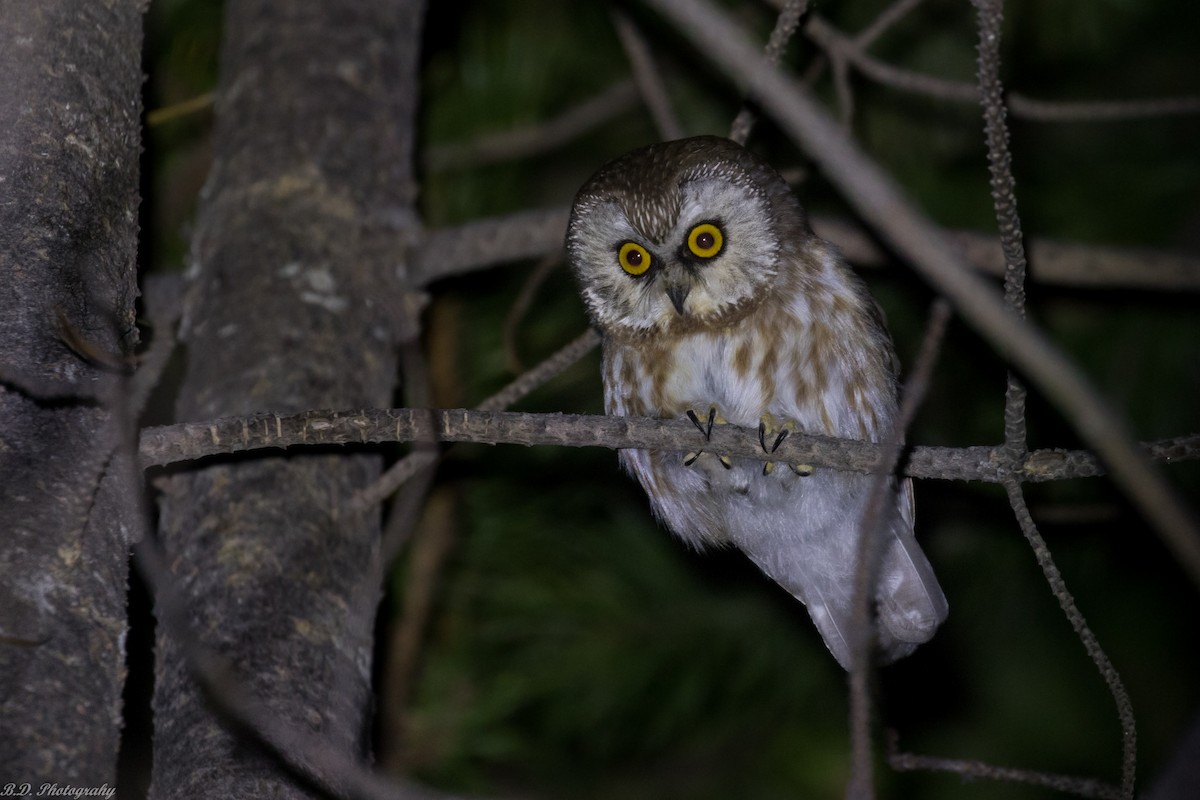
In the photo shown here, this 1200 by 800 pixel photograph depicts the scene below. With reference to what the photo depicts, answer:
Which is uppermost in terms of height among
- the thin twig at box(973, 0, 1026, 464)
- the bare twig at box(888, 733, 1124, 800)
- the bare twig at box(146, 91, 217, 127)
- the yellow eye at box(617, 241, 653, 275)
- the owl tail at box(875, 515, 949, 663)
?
the bare twig at box(146, 91, 217, 127)

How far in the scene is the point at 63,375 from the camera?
173 centimetres

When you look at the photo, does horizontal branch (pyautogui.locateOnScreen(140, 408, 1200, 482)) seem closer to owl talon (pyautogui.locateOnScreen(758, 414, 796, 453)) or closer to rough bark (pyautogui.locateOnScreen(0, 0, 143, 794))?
rough bark (pyautogui.locateOnScreen(0, 0, 143, 794))

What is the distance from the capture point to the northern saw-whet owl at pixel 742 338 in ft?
8.87

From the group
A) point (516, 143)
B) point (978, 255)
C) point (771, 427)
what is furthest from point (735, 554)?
point (516, 143)

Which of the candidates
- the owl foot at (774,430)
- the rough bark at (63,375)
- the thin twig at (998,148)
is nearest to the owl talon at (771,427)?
the owl foot at (774,430)

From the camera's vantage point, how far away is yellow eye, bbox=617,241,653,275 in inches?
110

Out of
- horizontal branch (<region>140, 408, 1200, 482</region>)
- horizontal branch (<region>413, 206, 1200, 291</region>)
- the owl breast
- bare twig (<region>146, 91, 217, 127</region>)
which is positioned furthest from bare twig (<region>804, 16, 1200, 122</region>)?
bare twig (<region>146, 91, 217, 127</region>)

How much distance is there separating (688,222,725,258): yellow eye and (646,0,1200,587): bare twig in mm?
1752

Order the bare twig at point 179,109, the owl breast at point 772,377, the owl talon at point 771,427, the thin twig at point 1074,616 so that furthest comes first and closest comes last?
the bare twig at point 179,109 → the owl breast at point 772,377 → the owl talon at point 771,427 → the thin twig at point 1074,616

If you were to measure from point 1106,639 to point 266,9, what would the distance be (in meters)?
3.41

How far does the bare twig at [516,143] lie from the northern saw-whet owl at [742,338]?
2.44ft

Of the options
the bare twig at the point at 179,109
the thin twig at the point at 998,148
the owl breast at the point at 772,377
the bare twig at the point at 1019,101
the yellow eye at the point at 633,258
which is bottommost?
the thin twig at the point at 998,148

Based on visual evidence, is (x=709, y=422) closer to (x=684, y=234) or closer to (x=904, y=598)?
(x=684, y=234)

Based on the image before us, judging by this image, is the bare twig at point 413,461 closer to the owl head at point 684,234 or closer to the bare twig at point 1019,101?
the owl head at point 684,234
